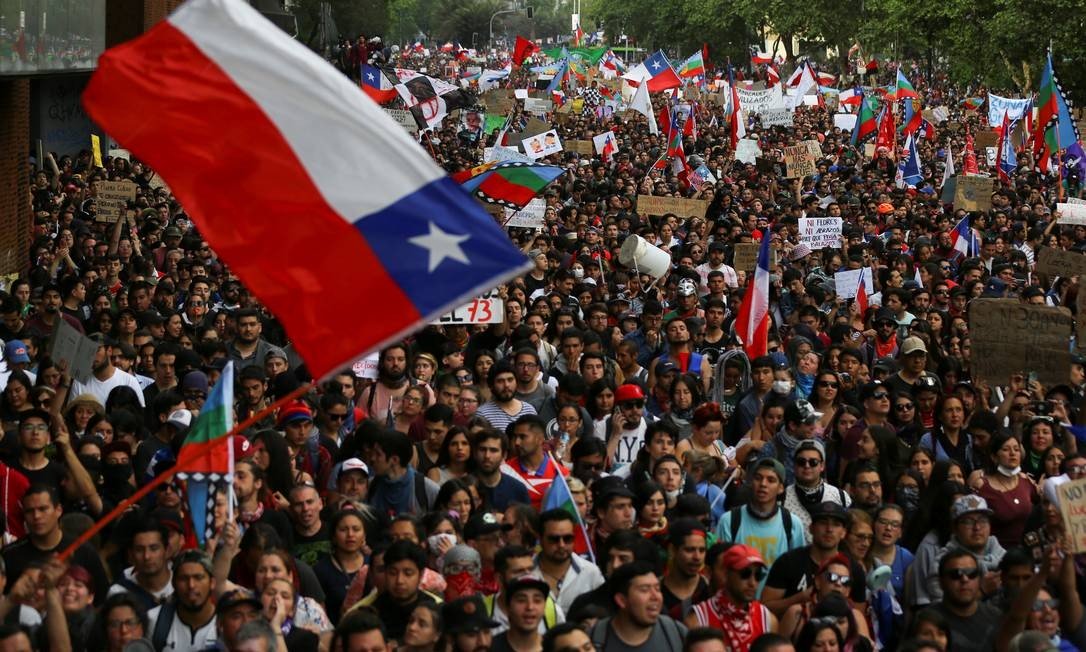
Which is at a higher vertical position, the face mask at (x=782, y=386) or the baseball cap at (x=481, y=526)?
the baseball cap at (x=481, y=526)

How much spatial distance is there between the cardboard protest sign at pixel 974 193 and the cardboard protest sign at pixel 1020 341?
35.4 feet

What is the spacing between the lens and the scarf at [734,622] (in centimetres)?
680

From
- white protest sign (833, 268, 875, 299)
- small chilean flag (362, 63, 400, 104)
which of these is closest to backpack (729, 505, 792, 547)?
white protest sign (833, 268, 875, 299)

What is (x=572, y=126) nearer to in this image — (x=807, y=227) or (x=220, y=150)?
(x=807, y=227)

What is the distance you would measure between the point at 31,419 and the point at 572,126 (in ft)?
118

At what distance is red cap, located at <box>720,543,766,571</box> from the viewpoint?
6.81 metres

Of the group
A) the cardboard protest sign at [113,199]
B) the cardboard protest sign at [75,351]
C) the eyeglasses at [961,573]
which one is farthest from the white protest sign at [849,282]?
the eyeglasses at [961,573]

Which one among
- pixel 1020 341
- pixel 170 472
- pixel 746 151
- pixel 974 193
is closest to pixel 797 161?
pixel 974 193

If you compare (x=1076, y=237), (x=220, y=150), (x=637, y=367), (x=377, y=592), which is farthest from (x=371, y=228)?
(x=1076, y=237)

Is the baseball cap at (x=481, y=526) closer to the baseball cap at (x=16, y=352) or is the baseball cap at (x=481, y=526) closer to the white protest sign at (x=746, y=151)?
the baseball cap at (x=16, y=352)

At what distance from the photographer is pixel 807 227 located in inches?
727

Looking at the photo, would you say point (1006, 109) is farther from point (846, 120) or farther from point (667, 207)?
point (667, 207)

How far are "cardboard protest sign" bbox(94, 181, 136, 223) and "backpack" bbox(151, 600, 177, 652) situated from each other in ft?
39.0

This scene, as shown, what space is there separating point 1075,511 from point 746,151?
2479cm
